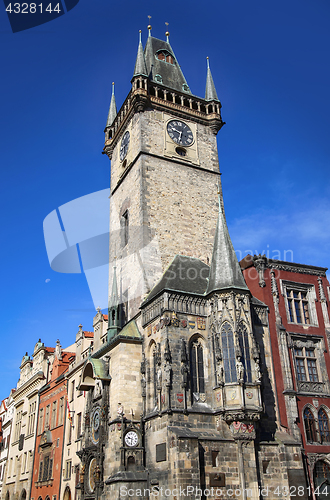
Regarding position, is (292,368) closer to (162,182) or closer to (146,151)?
(162,182)

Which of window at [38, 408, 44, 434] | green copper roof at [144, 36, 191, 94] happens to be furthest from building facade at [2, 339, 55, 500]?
green copper roof at [144, 36, 191, 94]

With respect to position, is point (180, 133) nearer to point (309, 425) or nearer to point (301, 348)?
point (301, 348)

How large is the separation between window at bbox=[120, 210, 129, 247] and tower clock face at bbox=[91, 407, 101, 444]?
428 inches

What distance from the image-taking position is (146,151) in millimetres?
30609

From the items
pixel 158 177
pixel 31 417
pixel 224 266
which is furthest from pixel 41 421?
pixel 224 266

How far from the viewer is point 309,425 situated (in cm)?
2288

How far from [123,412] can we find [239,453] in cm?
568

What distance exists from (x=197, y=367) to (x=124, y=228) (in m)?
12.3

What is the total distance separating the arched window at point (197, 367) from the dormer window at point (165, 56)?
968 inches

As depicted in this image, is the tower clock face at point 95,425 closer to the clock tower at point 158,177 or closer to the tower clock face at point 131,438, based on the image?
the tower clock face at point 131,438

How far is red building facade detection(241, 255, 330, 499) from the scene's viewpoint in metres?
22.3

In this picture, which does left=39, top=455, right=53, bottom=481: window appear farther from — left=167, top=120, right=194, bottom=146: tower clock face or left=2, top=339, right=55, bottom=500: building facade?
left=167, top=120, right=194, bottom=146: tower clock face

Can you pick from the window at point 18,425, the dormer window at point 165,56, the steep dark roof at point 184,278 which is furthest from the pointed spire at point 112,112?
the window at point 18,425

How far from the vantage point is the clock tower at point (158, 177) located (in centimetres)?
2816
